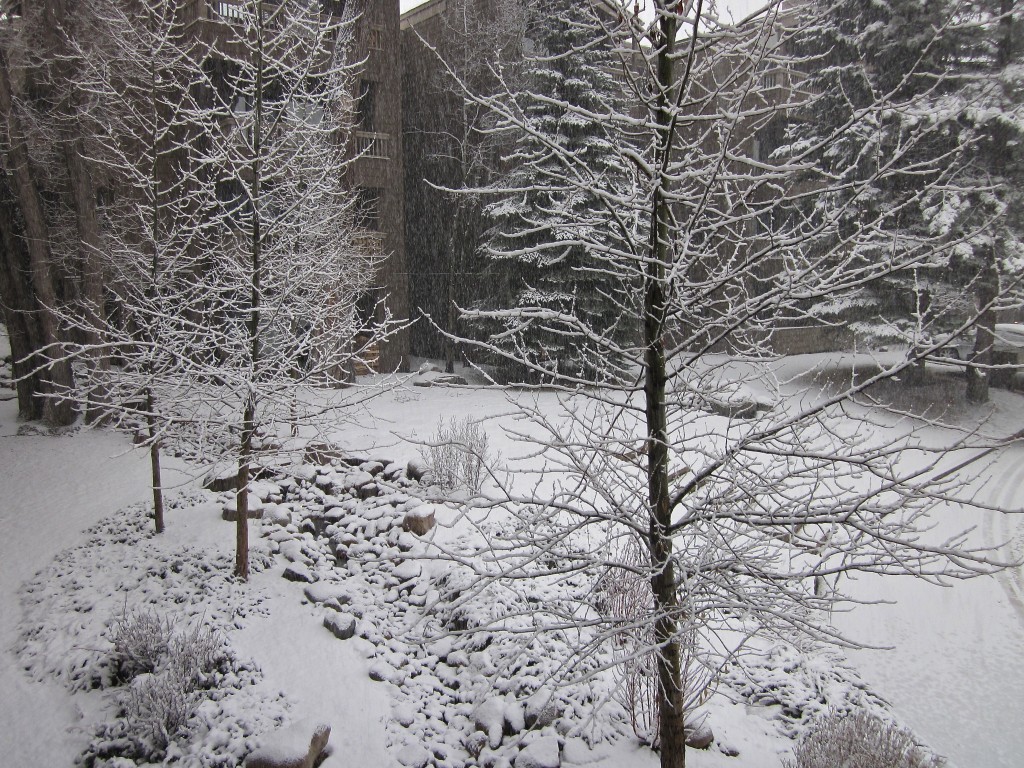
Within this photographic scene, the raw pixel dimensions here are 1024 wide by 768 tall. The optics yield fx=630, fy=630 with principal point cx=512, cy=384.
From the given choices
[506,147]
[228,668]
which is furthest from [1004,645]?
[506,147]

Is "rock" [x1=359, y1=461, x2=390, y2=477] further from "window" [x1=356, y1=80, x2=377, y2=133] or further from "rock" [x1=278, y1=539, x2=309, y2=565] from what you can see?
"window" [x1=356, y1=80, x2=377, y2=133]

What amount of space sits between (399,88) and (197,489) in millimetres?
14322

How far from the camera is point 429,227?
22062mm

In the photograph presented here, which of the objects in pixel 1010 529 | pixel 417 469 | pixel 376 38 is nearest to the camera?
pixel 417 469

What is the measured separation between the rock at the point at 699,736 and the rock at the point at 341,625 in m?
3.81

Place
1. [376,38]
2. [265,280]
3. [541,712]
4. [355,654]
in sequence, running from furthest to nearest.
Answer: [376,38], [265,280], [355,654], [541,712]

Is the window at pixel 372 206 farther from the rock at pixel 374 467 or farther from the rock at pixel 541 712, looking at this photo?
the rock at pixel 541 712

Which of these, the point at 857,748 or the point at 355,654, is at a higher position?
the point at 857,748

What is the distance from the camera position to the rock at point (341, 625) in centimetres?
719

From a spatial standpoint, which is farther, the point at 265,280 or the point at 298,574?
the point at 298,574

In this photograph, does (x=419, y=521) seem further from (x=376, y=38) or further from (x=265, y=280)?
(x=376, y=38)

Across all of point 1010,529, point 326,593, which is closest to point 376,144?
point 326,593

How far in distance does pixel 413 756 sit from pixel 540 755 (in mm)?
1182

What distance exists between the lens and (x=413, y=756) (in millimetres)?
5695
